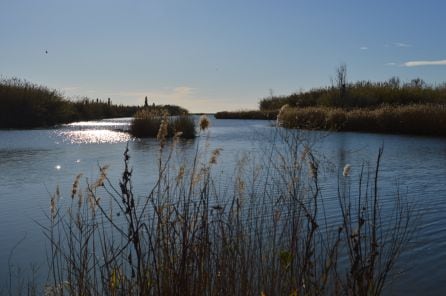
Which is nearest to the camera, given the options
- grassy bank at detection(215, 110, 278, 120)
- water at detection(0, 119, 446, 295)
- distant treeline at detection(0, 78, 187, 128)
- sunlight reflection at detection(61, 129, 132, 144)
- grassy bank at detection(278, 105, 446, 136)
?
water at detection(0, 119, 446, 295)

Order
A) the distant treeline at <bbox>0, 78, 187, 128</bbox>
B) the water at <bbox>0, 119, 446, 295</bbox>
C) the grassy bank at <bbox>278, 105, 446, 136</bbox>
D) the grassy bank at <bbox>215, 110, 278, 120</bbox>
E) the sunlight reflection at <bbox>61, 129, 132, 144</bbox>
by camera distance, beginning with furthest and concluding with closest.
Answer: the grassy bank at <bbox>215, 110, 278, 120</bbox> < the distant treeline at <bbox>0, 78, 187, 128</bbox> < the grassy bank at <bbox>278, 105, 446, 136</bbox> < the sunlight reflection at <bbox>61, 129, 132, 144</bbox> < the water at <bbox>0, 119, 446, 295</bbox>

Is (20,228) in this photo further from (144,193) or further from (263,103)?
(263,103)

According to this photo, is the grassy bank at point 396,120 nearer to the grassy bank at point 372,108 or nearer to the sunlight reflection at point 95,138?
the grassy bank at point 372,108

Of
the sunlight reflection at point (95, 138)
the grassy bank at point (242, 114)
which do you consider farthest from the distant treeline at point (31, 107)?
the grassy bank at point (242, 114)

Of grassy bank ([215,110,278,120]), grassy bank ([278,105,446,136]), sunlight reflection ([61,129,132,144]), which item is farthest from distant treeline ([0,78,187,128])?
grassy bank ([215,110,278,120])

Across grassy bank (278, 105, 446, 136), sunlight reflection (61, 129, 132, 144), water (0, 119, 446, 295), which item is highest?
grassy bank (278, 105, 446, 136)

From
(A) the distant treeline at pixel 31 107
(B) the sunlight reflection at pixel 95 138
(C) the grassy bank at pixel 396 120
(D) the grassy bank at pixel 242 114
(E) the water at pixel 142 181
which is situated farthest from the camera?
(D) the grassy bank at pixel 242 114

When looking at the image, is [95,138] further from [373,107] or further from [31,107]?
[373,107]

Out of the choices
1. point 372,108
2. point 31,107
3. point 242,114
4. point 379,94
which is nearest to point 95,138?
point 31,107

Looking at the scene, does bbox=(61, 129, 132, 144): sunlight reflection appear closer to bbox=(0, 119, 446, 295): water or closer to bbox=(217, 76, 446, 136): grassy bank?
bbox=(0, 119, 446, 295): water

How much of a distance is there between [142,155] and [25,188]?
611 centimetres

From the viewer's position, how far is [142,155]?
50.1 ft

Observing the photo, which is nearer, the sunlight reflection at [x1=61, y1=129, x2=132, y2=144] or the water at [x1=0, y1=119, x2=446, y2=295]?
the water at [x1=0, y1=119, x2=446, y2=295]

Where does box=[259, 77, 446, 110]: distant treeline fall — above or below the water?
above
